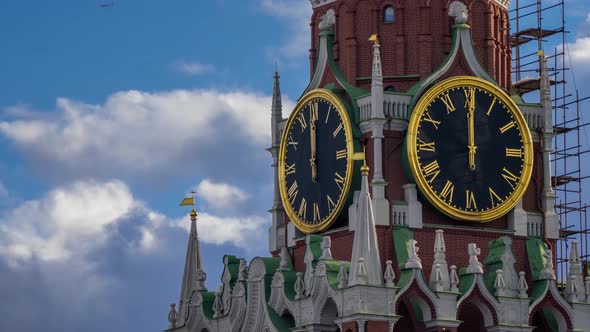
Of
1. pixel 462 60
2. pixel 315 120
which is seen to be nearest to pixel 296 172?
pixel 315 120

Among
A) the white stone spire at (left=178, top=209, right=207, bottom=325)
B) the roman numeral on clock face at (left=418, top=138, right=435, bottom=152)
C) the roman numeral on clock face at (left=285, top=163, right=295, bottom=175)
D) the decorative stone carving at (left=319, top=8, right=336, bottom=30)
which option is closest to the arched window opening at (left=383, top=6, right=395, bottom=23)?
the decorative stone carving at (left=319, top=8, right=336, bottom=30)

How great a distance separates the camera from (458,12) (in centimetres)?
6003

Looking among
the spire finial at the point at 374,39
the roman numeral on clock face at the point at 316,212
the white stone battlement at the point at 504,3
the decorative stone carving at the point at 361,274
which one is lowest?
the decorative stone carving at the point at 361,274

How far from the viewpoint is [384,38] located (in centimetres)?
5994

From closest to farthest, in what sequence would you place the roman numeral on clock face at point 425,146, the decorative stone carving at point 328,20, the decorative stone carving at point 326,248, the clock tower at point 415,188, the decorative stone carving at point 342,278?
the decorative stone carving at point 342,278
the clock tower at point 415,188
the decorative stone carving at point 326,248
the roman numeral on clock face at point 425,146
the decorative stone carving at point 328,20

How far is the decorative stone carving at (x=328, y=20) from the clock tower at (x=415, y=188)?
0.05m

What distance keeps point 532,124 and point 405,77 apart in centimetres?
373

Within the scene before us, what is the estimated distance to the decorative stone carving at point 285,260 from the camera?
6015 cm

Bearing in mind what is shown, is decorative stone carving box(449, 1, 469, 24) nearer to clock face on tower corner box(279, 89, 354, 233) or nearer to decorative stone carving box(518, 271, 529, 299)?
clock face on tower corner box(279, 89, 354, 233)

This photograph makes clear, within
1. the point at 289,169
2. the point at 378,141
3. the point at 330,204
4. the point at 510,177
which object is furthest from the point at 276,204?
the point at 510,177

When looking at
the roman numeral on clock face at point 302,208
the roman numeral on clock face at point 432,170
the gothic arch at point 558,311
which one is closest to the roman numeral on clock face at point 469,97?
the roman numeral on clock face at point 432,170

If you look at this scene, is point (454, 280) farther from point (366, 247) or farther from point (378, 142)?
point (378, 142)

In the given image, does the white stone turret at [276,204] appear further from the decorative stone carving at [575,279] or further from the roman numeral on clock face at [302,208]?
the decorative stone carving at [575,279]

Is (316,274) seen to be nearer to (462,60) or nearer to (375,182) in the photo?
(375,182)
